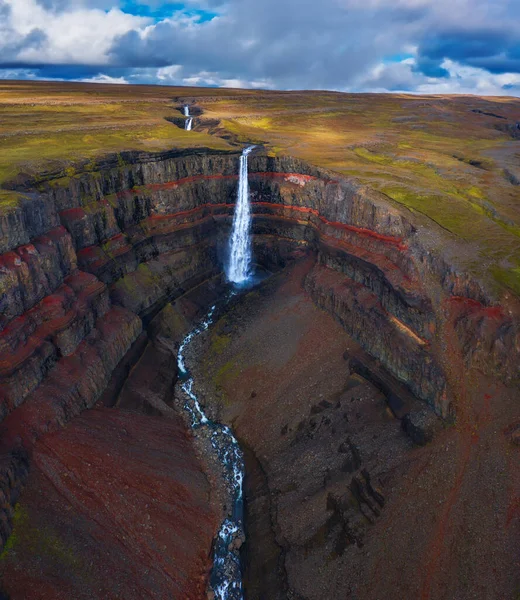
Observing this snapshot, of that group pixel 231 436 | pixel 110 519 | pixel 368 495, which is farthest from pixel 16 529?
pixel 368 495

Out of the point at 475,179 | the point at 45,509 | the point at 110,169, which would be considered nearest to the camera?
the point at 45,509

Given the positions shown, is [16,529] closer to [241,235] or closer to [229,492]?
[229,492]

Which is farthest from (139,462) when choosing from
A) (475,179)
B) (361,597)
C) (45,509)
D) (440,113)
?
(440,113)

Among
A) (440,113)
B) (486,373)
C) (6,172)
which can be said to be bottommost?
(486,373)

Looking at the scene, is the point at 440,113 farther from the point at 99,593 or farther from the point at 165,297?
the point at 99,593

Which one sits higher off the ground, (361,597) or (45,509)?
(45,509)

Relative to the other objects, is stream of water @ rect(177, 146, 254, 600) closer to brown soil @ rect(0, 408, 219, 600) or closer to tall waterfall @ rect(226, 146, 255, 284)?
tall waterfall @ rect(226, 146, 255, 284)

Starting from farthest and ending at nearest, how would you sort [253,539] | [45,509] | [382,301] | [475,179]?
[475,179], [382,301], [253,539], [45,509]


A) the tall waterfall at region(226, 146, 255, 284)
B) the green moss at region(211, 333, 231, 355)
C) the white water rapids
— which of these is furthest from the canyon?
the tall waterfall at region(226, 146, 255, 284)
